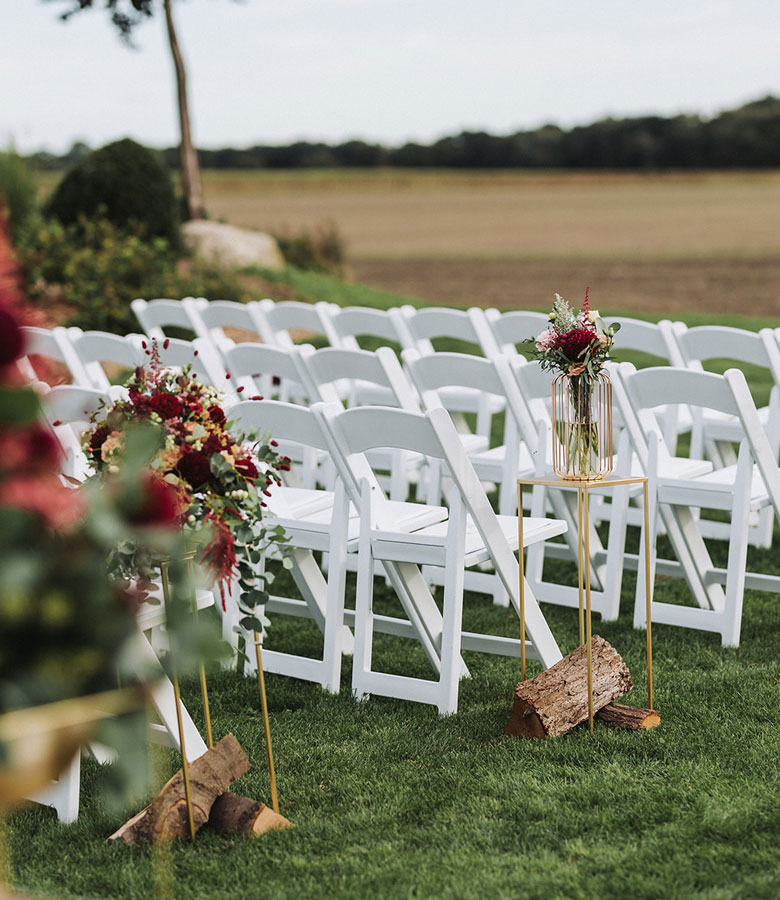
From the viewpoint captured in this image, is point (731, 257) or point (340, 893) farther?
point (731, 257)

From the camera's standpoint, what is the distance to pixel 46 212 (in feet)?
52.7

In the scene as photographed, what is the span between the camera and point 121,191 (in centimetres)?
1566

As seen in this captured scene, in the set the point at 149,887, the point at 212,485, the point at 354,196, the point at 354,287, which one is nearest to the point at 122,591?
the point at 212,485

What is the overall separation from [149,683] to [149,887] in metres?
2.03

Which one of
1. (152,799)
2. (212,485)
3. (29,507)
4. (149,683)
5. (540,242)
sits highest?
(29,507)

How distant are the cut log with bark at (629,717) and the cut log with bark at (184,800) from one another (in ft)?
4.07

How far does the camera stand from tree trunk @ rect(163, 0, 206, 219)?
19297 mm

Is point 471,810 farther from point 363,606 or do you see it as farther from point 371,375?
point 371,375

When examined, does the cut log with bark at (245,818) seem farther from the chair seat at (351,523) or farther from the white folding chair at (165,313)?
the white folding chair at (165,313)

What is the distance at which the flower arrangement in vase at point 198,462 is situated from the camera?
2807 millimetres

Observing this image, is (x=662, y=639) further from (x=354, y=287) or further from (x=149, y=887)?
(x=354, y=287)

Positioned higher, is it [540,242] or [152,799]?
[152,799]

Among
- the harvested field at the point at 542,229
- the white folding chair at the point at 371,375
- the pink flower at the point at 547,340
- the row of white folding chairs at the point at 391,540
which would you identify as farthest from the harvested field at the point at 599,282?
the pink flower at the point at 547,340

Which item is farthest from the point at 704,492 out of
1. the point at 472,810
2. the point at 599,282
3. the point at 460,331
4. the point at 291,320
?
the point at 599,282
